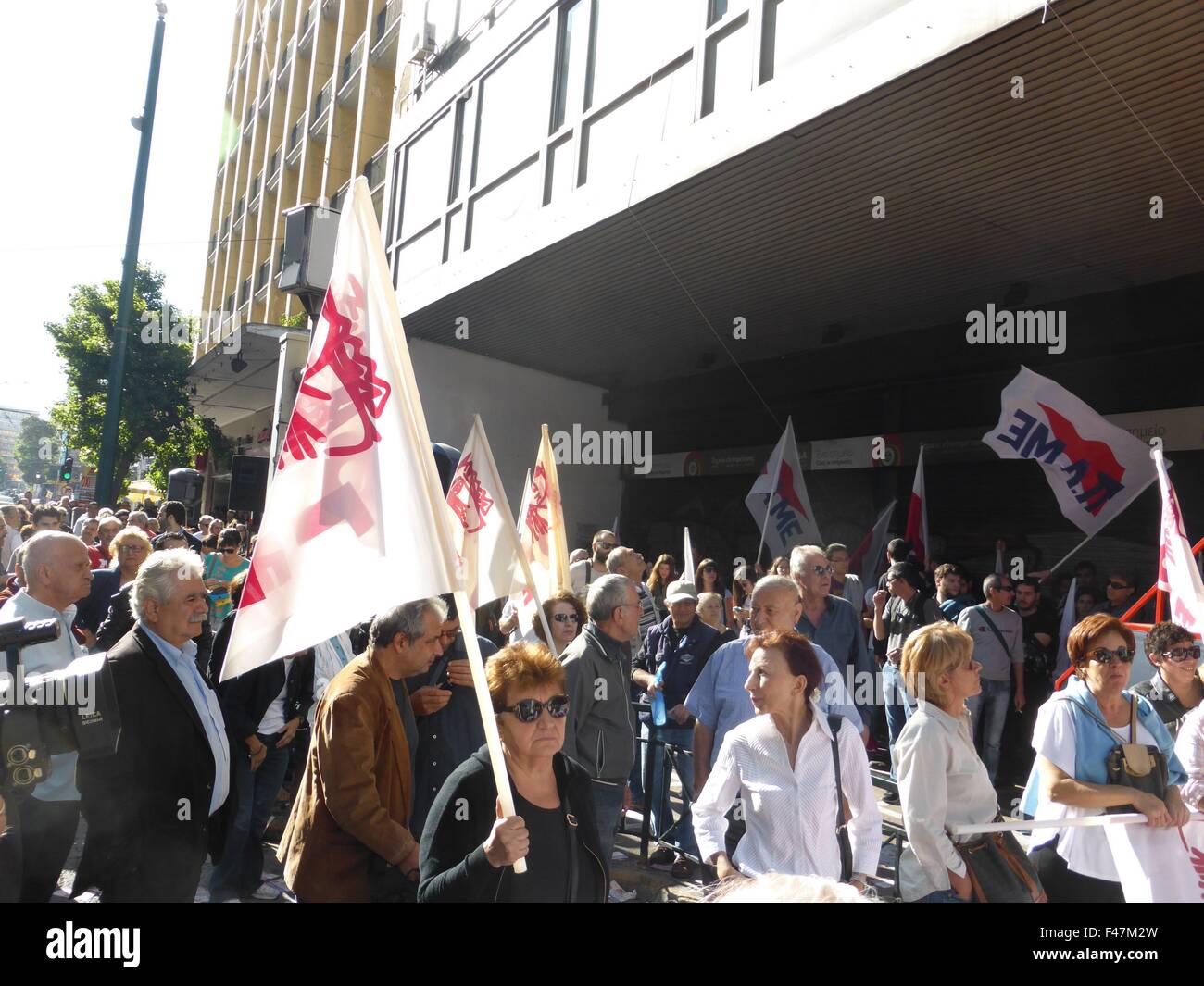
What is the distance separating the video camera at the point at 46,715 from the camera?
2.71 meters

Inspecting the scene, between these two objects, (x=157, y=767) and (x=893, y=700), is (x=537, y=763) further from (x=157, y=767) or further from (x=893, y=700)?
(x=893, y=700)

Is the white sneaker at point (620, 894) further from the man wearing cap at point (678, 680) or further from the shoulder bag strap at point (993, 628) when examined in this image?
the shoulder bag strap at point (993, 628)

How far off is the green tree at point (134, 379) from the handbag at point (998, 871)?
29266mm

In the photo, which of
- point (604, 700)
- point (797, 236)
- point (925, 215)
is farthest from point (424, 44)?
point (604, 700)

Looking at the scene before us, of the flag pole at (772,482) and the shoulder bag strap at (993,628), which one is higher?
the flag pole at (772,482)

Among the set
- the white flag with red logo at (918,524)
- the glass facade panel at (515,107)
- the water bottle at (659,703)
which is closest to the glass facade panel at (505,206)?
the glass facade panel at (515,107)

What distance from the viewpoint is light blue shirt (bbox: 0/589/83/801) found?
3752mm

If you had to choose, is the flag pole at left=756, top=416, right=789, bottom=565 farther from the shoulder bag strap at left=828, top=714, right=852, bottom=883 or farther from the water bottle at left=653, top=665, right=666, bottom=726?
the shoulder bag strap at left=828, top=714, right=852, bottom=883

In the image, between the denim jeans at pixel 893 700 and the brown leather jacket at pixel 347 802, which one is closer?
the brown leather jacket at pixel 347 802

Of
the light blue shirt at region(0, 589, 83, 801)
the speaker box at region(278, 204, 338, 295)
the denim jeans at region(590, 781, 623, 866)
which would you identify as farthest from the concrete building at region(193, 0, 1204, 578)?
the light blue shirt at region(0, 589, 83, 801)

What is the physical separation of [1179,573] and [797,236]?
530 centimetres

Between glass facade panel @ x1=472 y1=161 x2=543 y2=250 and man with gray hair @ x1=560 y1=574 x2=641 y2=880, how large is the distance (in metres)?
6.90

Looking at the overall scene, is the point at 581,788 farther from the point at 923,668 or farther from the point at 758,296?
the point at 758,296
